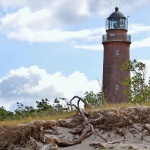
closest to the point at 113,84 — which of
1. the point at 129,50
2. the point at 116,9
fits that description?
the point at 129,50

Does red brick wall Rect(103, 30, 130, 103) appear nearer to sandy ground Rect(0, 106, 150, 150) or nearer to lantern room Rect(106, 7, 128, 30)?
lantern room Rect(106, 7, 128, 30)

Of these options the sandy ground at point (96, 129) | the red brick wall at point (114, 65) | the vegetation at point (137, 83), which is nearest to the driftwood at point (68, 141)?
the sandy ground at point (96, 129)

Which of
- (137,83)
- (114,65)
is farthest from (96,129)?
(114,65)

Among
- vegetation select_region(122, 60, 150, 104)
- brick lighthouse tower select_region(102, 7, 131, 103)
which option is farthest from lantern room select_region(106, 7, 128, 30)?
vegetation select_region(122, 60, 150, 104)

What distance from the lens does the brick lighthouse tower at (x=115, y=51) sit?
53.2m

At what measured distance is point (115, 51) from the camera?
181ft

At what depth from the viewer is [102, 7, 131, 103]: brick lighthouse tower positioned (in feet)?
174

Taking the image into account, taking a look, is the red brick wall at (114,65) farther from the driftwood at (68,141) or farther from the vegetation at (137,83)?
the driftwood at (68,141)

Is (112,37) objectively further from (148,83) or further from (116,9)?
(148,83)

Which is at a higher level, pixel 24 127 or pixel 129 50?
pixel 129 50

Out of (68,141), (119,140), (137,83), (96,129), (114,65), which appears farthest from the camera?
(114,65)

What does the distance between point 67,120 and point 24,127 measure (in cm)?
107

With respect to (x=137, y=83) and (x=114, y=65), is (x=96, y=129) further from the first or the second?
(x=114, y=65)

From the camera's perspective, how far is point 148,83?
33.2 m
